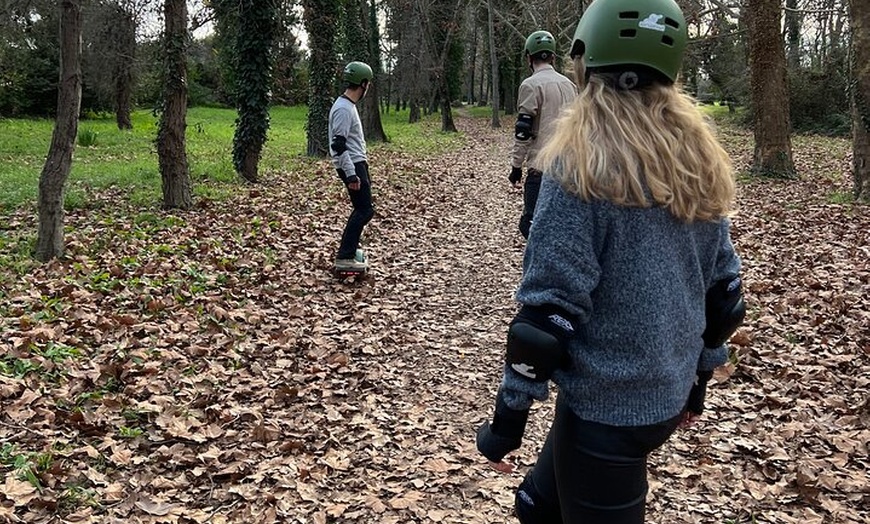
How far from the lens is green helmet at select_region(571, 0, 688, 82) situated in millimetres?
1890

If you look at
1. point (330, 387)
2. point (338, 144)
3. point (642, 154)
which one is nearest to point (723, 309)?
point (642, 154)

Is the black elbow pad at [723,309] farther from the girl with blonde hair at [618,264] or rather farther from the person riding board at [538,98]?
the person riding board at [538,98]

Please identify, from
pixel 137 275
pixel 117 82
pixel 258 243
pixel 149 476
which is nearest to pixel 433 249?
pixel 258 243

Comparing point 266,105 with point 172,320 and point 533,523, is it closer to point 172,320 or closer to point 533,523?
point 172,320

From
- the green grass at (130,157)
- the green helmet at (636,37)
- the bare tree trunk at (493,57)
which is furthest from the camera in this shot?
the bare tree trunk at (493,57)

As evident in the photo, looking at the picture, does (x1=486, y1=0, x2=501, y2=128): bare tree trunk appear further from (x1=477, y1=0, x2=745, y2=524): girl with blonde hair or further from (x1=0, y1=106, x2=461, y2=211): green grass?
(x1=477, y1=0, x2=745, y2=524): girl with blonde hair

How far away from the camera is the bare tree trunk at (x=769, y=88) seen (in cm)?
1334

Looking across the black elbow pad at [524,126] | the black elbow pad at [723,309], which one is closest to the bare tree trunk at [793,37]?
the black elbow pad at [524,126]

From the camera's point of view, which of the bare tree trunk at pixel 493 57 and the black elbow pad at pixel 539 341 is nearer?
the black elbow pad at pixel 539 341

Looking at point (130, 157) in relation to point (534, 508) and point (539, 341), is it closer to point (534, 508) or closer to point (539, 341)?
point (534, 508)

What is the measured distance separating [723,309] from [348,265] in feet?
20.1

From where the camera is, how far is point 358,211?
25.2ft

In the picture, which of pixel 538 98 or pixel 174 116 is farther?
pixel 174 116

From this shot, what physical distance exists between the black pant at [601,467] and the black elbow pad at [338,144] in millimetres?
5663
